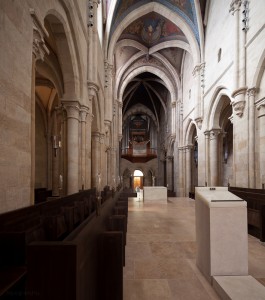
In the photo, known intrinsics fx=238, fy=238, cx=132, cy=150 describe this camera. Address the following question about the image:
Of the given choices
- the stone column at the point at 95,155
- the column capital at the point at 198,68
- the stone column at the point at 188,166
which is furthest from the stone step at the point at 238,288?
the stone column at the point at 188,166

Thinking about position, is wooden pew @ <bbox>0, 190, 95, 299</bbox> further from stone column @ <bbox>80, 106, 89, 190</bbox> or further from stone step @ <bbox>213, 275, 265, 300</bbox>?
stone column @ <bbox>80, 106, 89, 190</bbox>

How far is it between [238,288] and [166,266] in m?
1.09

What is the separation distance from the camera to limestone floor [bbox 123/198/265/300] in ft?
8.59

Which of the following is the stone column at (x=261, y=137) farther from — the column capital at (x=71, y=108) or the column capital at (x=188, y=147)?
the column capital at (x=188, y=147)

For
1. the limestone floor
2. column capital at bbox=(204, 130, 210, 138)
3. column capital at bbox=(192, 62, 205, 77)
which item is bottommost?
the limestone floor

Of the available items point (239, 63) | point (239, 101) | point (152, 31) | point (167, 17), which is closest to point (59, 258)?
point (239, 101)

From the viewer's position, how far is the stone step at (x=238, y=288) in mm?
2329

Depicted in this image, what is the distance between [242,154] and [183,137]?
1028 centimetres

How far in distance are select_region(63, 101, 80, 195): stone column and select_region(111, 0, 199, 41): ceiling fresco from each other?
808 centimetres

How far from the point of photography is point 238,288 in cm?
246

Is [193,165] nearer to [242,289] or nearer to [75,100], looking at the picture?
[75,100]

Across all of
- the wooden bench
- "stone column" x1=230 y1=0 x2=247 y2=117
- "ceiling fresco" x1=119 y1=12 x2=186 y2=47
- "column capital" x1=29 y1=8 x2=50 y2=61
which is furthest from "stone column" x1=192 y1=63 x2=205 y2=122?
"column capital" x1=29 y1=8 x2=50 y2=61

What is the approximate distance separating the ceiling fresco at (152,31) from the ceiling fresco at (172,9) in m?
1.61

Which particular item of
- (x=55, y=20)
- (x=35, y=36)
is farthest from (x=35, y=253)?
(x=55, y=20)
